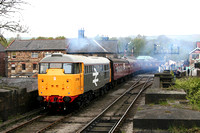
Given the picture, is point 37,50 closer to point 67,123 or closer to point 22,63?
point 22,63

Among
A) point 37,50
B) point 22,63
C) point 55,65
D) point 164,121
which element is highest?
point 37,50

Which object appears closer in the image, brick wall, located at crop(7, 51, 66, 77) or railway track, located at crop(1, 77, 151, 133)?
railway track, located at crop(1, 77, 151, 133)

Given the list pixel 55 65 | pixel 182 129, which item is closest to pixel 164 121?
pixel 182 129

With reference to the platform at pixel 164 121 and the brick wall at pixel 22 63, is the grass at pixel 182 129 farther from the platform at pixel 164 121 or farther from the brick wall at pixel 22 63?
the brick wall at pixel 22 63

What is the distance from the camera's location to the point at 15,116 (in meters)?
12.6

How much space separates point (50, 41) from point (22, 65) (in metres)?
6.89

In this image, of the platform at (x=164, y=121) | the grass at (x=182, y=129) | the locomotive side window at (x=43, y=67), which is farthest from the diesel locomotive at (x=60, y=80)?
the grass at (x=182, y=129)

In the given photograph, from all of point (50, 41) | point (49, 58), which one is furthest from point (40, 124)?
point (50, 41)

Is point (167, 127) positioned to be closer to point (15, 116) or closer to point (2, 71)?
point (15, 116)

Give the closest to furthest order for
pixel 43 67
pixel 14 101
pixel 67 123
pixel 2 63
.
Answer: pixel 67 123 < pixel 14 101 < pixel 43 67 < pixel 2 63

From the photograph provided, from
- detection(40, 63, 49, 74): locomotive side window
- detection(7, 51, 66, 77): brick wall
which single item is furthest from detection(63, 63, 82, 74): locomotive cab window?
detection(7, 51, 66, 77): brick wall

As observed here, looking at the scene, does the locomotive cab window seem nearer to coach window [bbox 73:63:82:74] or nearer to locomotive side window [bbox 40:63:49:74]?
coach window [bbox 73:63:82:74]

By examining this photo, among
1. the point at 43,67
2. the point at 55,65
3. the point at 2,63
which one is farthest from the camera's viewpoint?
the point at 2,63

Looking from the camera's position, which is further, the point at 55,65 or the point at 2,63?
the point at 2,63
